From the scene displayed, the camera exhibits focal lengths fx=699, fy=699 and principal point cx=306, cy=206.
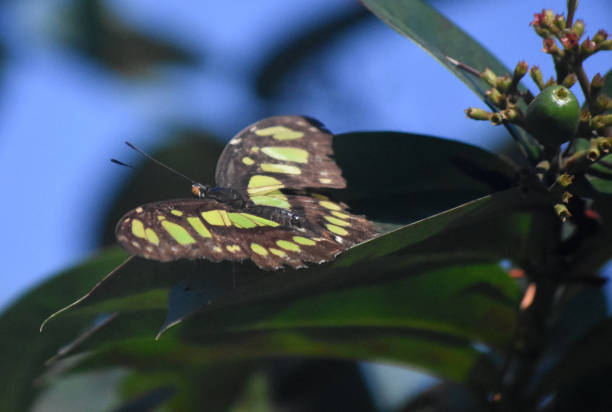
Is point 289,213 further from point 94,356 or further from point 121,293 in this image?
point 94,356

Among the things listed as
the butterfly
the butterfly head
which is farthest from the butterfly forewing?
the butterfly head

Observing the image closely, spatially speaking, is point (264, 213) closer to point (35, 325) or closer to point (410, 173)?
point (410, 173)

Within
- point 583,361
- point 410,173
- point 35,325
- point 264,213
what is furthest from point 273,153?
point 583,361

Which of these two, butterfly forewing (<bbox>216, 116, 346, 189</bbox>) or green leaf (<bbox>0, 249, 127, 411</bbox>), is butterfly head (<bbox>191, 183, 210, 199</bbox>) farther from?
green leaf (<bbox>0, 249, 127, 411</bbox>)

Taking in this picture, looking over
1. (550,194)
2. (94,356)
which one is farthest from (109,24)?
(550,194)

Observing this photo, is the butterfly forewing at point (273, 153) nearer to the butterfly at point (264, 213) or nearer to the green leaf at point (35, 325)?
the butterfly at point (264, 213)

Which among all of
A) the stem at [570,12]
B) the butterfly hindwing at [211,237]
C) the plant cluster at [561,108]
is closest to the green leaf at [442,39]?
the plant cluster at [561,108]
